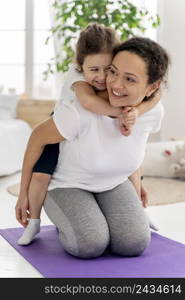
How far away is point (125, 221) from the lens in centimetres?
240

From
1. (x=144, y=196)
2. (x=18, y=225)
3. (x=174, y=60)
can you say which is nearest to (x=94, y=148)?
(x=144, y=196)

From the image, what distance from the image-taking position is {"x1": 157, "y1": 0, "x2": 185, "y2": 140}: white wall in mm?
5449

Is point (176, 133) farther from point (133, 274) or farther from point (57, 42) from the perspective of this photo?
point (133, 274)

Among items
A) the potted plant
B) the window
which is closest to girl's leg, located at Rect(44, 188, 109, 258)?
the potted plant

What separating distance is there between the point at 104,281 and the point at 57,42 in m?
3.71

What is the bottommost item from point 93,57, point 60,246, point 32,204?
point 60,246

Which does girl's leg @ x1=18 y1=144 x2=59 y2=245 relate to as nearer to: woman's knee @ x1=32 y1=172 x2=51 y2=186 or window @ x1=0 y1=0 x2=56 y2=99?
woman's knee @ x1=32 y1=172 x2=51 y2=186

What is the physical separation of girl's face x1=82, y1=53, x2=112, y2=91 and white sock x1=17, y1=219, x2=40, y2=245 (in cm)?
60

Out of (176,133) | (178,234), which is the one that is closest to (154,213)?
(178,234)

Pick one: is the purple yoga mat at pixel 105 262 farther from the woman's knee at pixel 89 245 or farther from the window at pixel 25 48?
the window at pixel 25 48

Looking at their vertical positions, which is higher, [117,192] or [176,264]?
[117,192]

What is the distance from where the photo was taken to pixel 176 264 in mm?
2281

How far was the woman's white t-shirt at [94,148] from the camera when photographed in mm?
2326

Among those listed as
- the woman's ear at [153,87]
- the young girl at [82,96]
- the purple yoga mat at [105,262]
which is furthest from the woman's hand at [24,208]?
the woman's ear at [153,87]
